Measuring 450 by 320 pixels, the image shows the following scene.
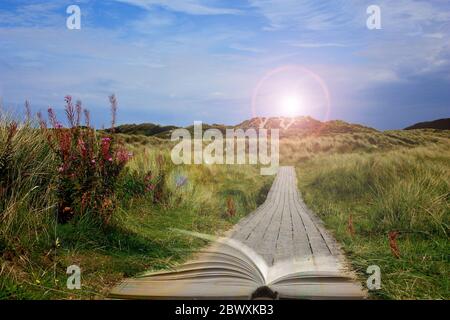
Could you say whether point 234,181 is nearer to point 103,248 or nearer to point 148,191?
point 148,191

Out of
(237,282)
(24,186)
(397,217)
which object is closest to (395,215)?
(397,217)

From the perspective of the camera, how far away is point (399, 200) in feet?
24.2

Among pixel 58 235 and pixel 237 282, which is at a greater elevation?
pixel 58 235

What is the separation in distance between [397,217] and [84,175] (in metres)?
4.63

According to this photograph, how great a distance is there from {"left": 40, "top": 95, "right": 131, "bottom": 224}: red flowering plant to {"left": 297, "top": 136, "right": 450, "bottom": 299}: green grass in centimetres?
296

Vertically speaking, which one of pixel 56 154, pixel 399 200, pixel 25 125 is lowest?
pixel 399 200

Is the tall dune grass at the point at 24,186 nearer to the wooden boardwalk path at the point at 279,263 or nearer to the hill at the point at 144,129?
the wooden boardwalk path at the point at 279,263

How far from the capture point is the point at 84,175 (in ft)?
17.9

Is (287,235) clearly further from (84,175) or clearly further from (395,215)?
(84,175)

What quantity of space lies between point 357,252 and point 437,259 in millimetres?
912

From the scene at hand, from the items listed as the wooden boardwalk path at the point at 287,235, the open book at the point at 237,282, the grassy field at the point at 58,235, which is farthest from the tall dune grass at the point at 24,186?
the wooden boardwalk path at the point at 287,235

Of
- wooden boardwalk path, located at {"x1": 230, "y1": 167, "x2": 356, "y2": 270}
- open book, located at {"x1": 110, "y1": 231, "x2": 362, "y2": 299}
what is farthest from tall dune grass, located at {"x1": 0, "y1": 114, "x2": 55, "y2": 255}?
wooden boardwalk path, located at {"x1": 230, "y1": 167, "x2": 356, "y2": 270}
